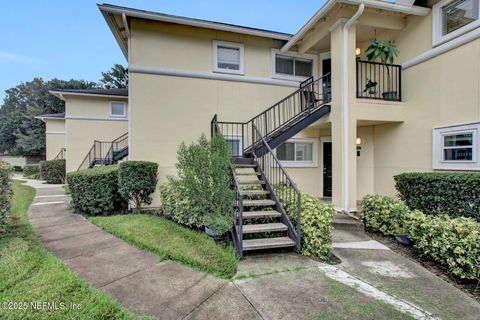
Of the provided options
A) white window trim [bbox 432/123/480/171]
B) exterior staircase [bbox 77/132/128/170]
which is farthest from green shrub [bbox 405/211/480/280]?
exterior staircase [bbox 77/132/128/170]

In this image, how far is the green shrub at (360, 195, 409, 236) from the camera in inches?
215

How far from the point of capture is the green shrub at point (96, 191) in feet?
23.8

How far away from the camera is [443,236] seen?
4.20 m

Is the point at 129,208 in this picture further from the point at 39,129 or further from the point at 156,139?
the point at 39,129

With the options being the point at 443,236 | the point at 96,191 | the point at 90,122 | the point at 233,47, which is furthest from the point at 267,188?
the point at 90,122

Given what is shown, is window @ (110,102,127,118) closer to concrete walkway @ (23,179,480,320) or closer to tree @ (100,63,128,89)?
concrete walkway @ (23,179,480,320)

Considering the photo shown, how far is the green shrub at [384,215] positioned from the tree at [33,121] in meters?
35.2

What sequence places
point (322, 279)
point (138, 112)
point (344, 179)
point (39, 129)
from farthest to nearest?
point (39, 129), point (138, 112), point (344, 179), point (322, 279)

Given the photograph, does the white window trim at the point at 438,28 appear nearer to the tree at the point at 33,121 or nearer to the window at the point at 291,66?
the window at the point at 291,66

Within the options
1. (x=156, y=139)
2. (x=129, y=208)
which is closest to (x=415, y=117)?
(x=156, y=139)

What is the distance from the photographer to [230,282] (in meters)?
3.57

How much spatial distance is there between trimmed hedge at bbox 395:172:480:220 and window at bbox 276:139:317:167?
11.1 ft

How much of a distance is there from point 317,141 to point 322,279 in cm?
645

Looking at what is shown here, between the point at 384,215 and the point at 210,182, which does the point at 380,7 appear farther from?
the point at 210,182
